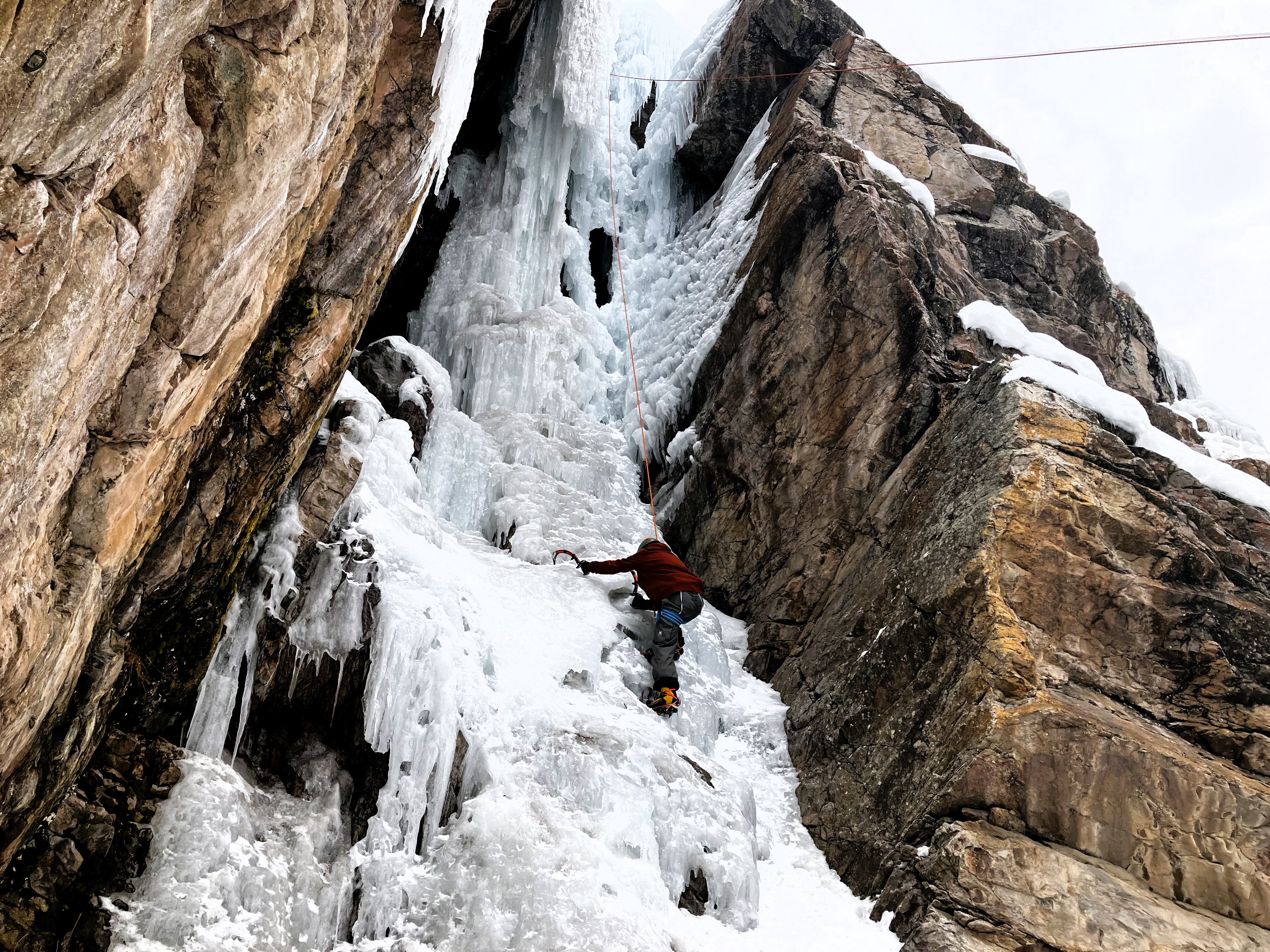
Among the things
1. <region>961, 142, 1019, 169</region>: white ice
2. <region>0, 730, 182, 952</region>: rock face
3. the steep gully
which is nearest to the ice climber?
the steep gully

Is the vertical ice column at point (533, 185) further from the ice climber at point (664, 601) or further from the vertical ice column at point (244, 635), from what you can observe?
the vertical ice column at point (244, 635)

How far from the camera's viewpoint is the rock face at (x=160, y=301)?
2.66 m

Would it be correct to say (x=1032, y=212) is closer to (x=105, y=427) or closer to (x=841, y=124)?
(x=841, y=124)

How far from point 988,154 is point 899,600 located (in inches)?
334

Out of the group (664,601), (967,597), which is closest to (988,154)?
(967,597)

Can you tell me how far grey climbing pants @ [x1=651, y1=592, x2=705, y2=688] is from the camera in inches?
290

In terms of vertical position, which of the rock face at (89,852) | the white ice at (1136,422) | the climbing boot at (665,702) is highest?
the white ice at (1136,422)

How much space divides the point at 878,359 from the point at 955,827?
16.2 feet

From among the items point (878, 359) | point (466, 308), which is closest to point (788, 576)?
point (878, 359)

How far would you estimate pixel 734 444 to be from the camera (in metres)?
10.3

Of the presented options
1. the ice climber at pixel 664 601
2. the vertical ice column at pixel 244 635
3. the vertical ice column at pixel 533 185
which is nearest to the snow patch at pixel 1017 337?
the ice climber at pixel 664 601

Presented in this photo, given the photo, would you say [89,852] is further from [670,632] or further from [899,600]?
[899,600]

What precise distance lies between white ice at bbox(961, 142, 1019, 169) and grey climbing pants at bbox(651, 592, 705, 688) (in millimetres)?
8502

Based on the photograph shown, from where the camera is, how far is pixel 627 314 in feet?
43.7
